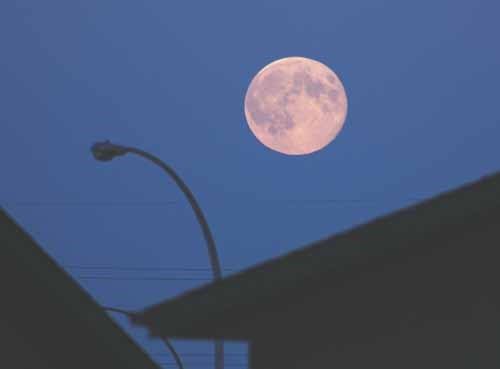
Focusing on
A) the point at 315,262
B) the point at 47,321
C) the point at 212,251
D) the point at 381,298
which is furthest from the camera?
the point at 212,251

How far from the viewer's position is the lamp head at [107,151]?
17859 millimetres

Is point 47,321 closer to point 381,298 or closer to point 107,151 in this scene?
point 107,151

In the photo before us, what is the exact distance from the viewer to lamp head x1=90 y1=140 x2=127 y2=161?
58.6ft

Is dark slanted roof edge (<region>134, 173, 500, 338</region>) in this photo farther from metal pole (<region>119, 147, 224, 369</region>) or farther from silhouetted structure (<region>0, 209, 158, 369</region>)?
metal pole (<region>119, 147, 224, 369</region>)

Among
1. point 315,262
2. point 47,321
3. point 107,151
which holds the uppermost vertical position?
point 107,151

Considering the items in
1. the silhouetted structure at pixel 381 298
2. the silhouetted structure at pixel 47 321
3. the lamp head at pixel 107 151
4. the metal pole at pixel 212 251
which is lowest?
the silhouetted structure at pixel 381 298

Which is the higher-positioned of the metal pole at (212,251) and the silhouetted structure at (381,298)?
the metal pole at (212,251)

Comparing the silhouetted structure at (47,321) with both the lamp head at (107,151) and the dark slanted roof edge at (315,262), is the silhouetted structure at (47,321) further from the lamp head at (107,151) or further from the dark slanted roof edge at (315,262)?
the dark slanted roof edge at (315,262)

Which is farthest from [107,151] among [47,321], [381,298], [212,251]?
[381,298]

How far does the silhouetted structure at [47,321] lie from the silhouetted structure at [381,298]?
489 cm

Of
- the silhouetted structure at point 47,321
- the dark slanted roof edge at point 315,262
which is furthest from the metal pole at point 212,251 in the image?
the dark slanted roof edge at point 315,262

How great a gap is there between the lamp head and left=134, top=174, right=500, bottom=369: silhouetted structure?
8922 millimetres

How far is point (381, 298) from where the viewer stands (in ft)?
30.4

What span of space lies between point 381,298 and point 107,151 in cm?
966
